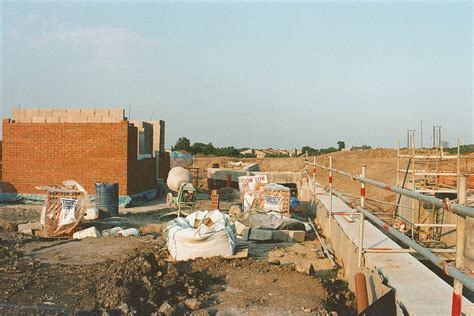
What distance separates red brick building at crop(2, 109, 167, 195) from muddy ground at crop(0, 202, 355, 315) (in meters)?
8.39

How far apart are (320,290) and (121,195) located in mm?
12243

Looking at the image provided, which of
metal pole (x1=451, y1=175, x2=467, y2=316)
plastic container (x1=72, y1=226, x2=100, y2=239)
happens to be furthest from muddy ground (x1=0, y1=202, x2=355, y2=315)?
metal pole (x1=451, y1=175, x2=467, y2=316)

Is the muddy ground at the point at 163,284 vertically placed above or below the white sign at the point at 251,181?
below

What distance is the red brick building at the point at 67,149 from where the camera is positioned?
682 inches

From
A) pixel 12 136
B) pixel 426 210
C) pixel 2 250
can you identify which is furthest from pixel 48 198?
pixel 426 210

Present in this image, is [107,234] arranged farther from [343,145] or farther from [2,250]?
[343,145]

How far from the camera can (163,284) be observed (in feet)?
19.5

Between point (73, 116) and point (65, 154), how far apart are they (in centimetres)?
142

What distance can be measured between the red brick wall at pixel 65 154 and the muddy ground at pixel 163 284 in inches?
329

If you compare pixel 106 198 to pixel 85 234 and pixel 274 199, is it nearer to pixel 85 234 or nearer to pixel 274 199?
pixel 85 234

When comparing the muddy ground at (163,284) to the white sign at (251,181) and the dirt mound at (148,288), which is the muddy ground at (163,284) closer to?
the dirt mound at (148,288)

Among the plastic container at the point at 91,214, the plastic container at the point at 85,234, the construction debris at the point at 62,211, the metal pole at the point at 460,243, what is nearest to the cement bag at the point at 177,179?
the plastic container at the point at 91,214

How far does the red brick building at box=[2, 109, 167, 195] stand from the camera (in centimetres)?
1733

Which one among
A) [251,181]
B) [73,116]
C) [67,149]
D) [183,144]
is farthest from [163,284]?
[183,144]
